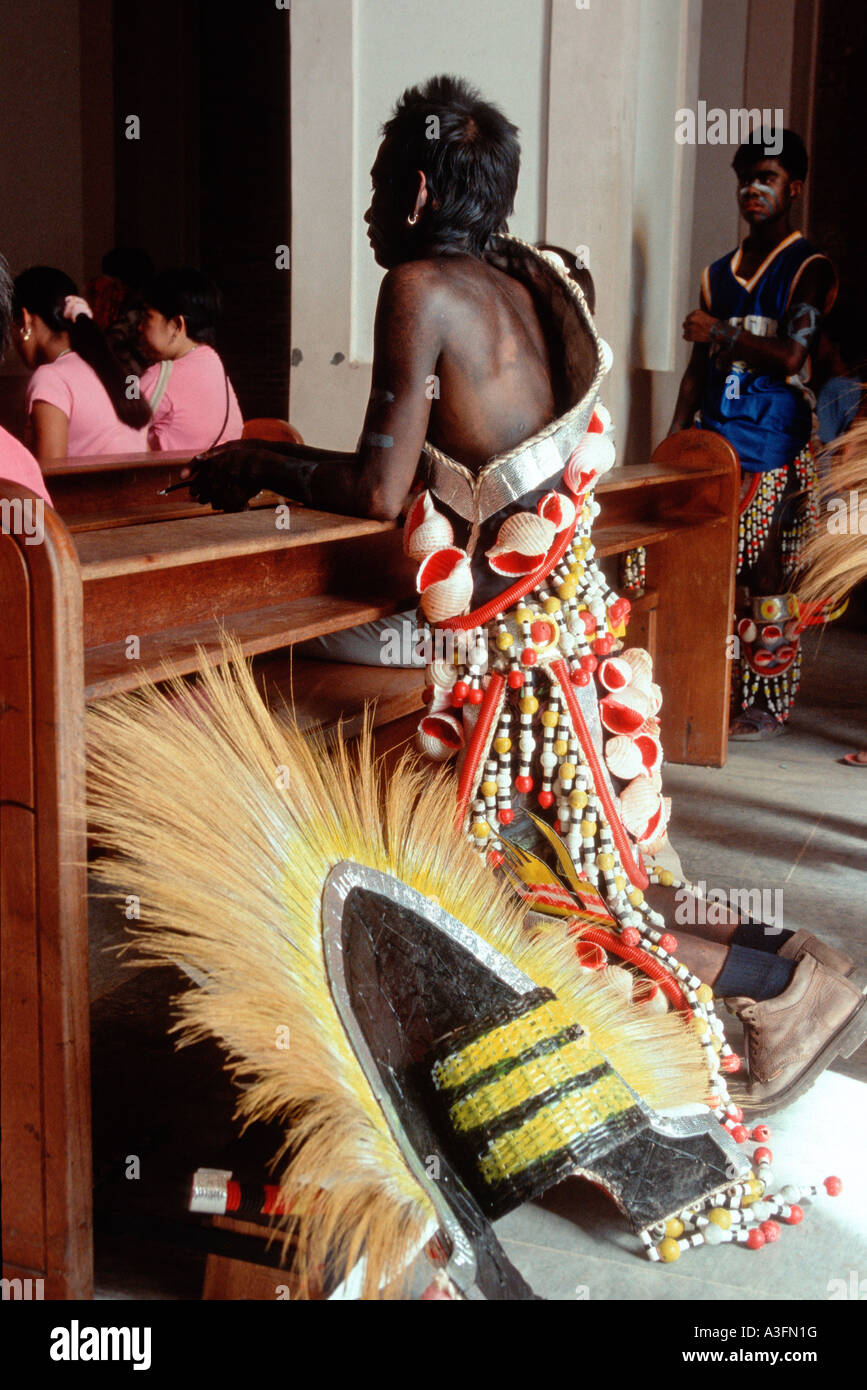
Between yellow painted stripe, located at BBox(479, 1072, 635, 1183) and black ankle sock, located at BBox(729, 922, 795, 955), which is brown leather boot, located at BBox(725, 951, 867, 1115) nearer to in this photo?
black ankle sock, located at BBox(729, 922, 795, 955)

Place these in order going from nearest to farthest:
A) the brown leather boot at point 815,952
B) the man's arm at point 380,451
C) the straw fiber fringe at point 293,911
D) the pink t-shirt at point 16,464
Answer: the straw fiber fringe at point 293,911
the pink t-shirt at point 16,464
the man's arm at point 380,451
the brown leather boot at point 815,952

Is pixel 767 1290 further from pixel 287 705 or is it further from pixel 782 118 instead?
pixel 782 118

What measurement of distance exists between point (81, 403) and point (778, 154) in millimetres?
2242

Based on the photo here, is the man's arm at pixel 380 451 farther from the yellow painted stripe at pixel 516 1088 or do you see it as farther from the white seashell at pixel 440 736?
the yellow painted stripe at pixel 516 1088

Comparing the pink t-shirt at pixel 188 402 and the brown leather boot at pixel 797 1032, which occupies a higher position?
the pink t-shirt at pixel 188 402

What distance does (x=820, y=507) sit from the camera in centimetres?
434

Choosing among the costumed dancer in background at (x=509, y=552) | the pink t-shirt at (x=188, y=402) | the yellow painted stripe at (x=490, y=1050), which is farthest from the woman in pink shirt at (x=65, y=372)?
the yellow painted stripe at (x=490, y=1050)

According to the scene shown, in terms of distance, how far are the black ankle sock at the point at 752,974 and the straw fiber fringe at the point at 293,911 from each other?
24 centimetres

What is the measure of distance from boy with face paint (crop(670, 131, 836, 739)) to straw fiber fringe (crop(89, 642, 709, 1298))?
269 cm

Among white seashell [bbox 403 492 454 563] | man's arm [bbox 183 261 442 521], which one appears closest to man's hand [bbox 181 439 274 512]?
man's arm [bbox 183 261 442 521]

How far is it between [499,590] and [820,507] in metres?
2.64

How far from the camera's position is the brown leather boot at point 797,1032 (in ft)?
6.59

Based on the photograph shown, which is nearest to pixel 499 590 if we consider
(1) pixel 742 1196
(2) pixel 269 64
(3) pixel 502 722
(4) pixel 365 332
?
(3) pixel 502 722

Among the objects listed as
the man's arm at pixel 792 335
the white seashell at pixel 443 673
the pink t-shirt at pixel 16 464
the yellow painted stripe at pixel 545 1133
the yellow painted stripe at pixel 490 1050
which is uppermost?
the man's arm at pixel 792 335
